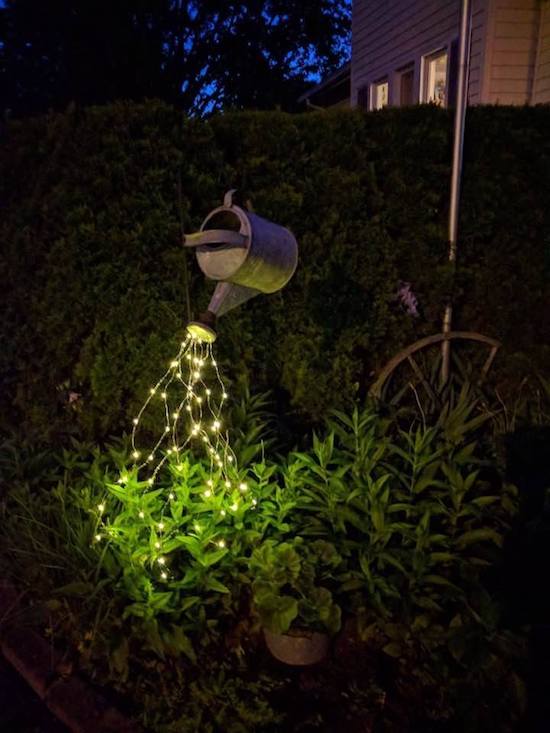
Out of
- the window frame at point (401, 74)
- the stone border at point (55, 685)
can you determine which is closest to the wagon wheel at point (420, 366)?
the stone border at point (55, 685)

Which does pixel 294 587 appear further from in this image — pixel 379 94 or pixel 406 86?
pixel 379 94

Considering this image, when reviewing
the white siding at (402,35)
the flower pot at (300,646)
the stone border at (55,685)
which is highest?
the white siding at (402,35)

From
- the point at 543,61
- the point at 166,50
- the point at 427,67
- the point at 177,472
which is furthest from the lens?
the point at 166,50

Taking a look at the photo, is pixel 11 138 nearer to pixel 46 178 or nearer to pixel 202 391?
pixel 46 178

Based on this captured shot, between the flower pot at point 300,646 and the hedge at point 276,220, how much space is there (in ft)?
5.87

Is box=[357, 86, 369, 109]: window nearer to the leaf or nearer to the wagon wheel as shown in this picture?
the wagon wheel

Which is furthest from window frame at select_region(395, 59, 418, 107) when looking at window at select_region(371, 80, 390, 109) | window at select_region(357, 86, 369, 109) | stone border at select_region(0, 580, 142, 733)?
stone border at select_region(0, 580, 142, 733)

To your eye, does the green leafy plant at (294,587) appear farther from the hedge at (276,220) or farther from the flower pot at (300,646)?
the hedge at (276,220)

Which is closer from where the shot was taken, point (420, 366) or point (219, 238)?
point (219, 238)

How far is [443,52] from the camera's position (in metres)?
7.97

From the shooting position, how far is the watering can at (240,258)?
240 cm

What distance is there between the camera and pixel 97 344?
380cm

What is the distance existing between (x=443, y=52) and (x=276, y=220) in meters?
5.53

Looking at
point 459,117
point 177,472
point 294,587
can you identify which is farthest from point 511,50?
point 294,587
